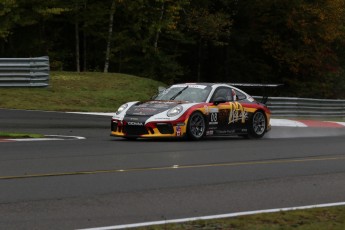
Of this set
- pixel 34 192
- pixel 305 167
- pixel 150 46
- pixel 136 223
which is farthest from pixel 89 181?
pixel 150 46

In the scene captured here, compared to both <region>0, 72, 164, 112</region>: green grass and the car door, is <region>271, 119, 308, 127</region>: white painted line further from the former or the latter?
the car door

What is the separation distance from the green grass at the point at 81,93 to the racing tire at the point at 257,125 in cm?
713

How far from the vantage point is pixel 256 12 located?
48.2m

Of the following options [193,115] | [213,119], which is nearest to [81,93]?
[213,119]

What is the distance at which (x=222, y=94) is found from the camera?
1691 centimetres

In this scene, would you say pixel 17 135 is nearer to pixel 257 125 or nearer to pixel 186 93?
pixel 186 93

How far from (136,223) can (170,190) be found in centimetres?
215

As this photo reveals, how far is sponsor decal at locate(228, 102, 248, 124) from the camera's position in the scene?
16.9 metres

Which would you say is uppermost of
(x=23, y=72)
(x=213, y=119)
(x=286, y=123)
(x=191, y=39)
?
(x=191, y=39)

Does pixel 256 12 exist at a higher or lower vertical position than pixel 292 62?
higher

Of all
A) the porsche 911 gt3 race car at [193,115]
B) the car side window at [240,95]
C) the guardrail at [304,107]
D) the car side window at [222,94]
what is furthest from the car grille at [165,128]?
the guardrail at [304,107]

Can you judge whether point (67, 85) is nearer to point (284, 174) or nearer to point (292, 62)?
point (284, 174)

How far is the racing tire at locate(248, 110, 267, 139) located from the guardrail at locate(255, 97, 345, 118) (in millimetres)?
9783

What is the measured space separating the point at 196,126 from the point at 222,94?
1.47 metres
